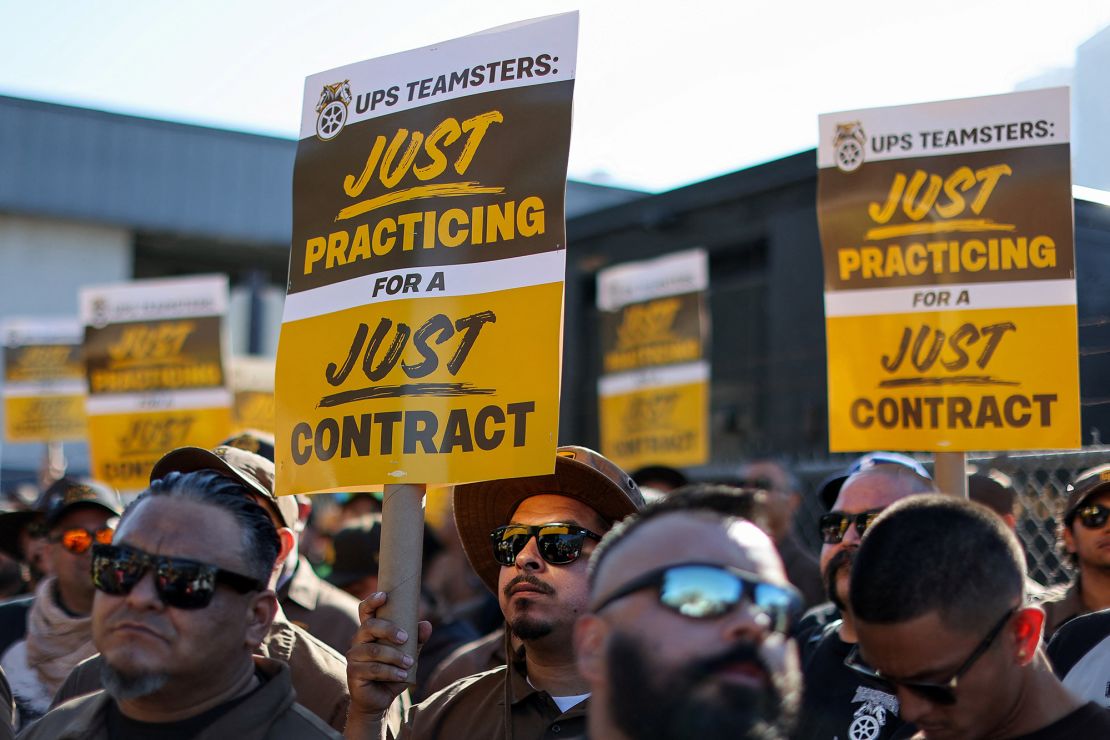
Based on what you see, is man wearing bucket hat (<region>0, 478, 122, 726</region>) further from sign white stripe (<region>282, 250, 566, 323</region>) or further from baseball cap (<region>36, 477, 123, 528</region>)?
sign white stripe (<region>282, 250, 566, 323</region>)

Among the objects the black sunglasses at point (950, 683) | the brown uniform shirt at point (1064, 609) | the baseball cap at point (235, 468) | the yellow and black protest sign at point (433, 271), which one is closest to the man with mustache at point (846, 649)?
the black sunglasses at point (950, 683)

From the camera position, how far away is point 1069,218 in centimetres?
427

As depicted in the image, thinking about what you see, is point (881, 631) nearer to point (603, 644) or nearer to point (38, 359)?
point (603, 644)

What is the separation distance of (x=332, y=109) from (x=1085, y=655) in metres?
2.46

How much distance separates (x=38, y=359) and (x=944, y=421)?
Result: 32.9 feet

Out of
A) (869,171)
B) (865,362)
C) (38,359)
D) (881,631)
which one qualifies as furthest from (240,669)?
(38,359)

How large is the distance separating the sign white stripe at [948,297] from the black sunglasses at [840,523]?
2.35 ft

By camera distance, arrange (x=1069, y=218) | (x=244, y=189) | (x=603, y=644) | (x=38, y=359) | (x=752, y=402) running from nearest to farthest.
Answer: (x=603, y=644) < (x=1069, y=218) < (x=38, y=359) < (x=752, y=402) < (x=244, y=189)

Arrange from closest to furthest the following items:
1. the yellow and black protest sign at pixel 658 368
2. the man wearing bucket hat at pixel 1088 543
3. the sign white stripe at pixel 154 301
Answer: the man wearing bucket hat at pixel 1088 543
the yellow and black protest sign at pixel 658 368
the sign white stripe at pixel 154 301

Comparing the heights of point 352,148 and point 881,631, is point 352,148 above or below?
above

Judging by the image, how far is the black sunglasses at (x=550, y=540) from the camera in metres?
3.63

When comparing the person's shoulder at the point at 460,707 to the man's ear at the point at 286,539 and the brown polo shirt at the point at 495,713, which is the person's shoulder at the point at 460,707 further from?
the man's ear at the point at 286,539

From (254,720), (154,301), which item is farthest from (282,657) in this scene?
(154,301)

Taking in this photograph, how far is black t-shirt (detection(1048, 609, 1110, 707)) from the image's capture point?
324cm
